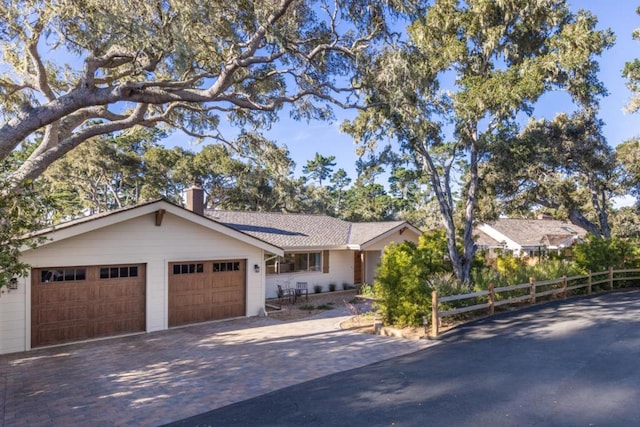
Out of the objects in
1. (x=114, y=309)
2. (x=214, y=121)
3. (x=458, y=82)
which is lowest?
(x=114, y=309)

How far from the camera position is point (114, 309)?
11336 mm

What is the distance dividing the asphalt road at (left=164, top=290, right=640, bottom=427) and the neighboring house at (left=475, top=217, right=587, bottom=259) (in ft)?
78.1

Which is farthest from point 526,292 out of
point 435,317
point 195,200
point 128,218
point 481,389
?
point 128,218

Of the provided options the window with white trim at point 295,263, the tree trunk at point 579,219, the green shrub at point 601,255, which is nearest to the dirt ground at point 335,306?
the window with white trim at point 295,263

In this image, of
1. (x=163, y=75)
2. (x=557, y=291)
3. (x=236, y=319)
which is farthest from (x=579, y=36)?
(x=236, y=319)

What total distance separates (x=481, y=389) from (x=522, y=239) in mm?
31688

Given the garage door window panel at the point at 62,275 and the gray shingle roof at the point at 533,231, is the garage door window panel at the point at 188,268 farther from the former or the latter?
the gray shingle roof at the point at 533,231

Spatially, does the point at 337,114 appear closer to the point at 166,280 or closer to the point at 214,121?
the point at 214,121

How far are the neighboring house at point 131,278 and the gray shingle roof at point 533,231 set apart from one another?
24.5 meters

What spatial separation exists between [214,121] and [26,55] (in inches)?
237

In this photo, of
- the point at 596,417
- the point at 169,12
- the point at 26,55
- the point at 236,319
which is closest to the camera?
the point at 596,417

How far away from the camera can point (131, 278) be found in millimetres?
11672

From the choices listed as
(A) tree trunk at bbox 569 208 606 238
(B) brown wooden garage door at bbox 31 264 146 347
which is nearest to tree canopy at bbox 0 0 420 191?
(B) brown wooden garage door at bbox 31 264 146 347

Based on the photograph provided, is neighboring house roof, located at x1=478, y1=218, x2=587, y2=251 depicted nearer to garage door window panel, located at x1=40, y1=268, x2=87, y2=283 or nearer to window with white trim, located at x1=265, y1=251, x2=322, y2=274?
window with white trim, located at x1=265, y1=251, x2=322, y2=274
